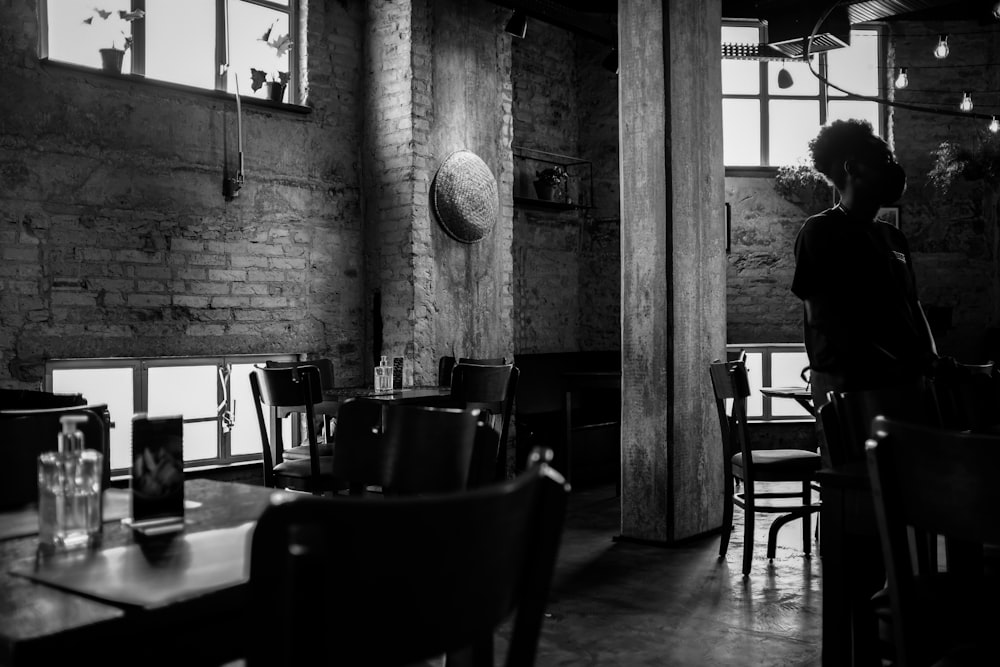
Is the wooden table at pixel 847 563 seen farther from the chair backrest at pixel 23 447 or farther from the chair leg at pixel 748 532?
the chair leg at pixel 748 532

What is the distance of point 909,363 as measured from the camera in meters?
2.85

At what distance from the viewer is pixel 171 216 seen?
529 cm

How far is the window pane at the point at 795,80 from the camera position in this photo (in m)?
8.56

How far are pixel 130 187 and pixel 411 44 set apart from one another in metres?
2.11

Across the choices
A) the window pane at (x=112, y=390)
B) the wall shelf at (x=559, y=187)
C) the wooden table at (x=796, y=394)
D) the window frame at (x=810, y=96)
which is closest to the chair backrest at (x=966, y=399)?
the wooden table at (x=796, y=394)

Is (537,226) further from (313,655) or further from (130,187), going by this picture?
(313,655)

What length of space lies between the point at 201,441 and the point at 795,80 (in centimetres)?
629

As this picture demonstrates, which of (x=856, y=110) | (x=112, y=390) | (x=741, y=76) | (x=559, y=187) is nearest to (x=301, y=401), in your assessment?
(x=112, y=390)

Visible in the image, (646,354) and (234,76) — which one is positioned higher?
(234,76)

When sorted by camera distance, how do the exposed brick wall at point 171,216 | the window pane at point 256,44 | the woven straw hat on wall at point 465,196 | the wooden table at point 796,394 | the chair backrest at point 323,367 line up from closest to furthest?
the exposed brick wall at point 171,216 < the chair backrest at point 323,367 < the wooden table at point 796,394 < the window pane at point 256,44 < the woven straw hat on wall at point 465,196

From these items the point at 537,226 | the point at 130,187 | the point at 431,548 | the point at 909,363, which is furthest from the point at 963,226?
the point at 431,548

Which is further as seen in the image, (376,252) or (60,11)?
(376,252)

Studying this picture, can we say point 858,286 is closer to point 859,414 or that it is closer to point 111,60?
point 859,414

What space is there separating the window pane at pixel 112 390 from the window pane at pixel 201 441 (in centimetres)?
37
